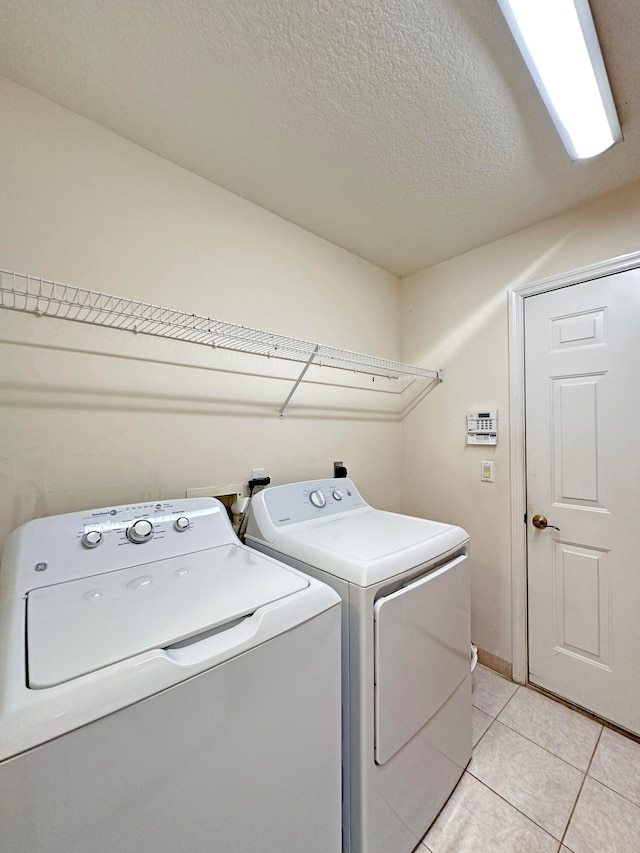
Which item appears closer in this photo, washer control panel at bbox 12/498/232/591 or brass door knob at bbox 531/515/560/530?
washer control panel at bbox 12/498/232/591

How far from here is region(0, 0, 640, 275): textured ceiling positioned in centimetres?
99

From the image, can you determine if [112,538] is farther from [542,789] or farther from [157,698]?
[542,789]

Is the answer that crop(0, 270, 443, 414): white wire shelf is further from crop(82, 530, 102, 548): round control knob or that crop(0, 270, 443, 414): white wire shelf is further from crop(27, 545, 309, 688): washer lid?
crop(27, 545, 309, 688): washer lid

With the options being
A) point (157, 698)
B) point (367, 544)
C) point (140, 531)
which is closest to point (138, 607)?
point (157, 698)

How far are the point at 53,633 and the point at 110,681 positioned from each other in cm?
22

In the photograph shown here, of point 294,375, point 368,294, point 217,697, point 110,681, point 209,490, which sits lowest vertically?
point 217,697

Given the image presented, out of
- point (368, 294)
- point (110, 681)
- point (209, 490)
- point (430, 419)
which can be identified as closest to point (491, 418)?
point (430, 419)

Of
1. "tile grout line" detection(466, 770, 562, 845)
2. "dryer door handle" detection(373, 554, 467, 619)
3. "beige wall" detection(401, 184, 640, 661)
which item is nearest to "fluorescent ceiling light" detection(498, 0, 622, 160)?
"beige wall" detection(401, 184, 640, 661)

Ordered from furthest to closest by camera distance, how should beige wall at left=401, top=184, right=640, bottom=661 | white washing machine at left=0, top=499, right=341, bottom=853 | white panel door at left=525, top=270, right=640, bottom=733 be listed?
beige wall at left=401, top=184, right=640, bottom=661 → white panel door at left=525, top=270, right=640, bottom=733 → white washing machine at left=0, top=499, right=341, bottom=853

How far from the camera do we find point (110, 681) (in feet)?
1.96

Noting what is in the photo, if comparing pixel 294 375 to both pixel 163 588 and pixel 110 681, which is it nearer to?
pixel 163 588

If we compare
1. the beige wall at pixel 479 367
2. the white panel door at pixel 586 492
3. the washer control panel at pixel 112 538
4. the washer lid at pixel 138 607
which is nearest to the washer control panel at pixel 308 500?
the washer control panel at pixel 112 538

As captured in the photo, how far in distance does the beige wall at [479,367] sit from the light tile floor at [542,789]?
1.29 ft

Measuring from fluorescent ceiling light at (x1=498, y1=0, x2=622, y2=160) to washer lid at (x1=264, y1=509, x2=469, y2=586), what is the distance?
1574mm
